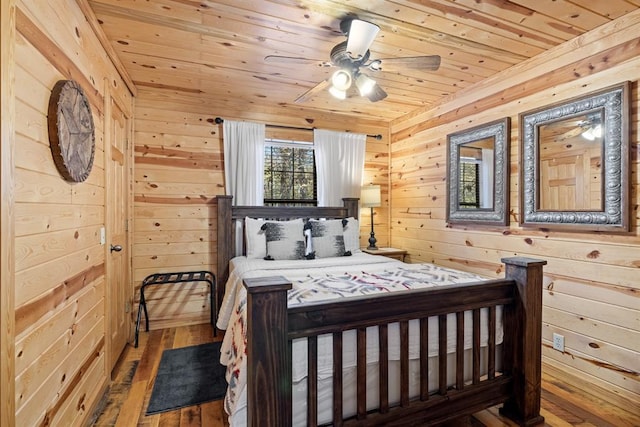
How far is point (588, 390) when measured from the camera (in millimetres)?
2121

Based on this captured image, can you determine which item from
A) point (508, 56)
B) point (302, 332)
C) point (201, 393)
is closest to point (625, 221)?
point (508, 56)

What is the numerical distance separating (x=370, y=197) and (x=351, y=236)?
2.14 feet

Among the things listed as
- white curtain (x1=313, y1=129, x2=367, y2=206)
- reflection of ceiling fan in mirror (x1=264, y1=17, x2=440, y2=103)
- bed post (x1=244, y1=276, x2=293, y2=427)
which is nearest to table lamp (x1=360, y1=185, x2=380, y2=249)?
white curtain (x1=313, y1=129, x2=367, y2=206)

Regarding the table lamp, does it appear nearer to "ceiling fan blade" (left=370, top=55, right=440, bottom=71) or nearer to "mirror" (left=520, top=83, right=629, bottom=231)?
"mirror" (left=520, top=83, right=629, bottom=231)

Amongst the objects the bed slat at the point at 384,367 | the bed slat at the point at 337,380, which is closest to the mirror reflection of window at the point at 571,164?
the bed slat at the point at 384,367

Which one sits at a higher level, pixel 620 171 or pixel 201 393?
pixel 620 171

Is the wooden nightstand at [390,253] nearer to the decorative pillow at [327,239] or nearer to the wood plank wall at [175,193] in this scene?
the decorative pillow at [327,239]

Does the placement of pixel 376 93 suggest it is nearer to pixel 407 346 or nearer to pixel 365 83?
pixel 365 83

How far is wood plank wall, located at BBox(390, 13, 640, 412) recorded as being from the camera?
1947mm

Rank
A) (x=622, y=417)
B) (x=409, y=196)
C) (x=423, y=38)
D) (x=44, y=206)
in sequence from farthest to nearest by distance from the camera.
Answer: (x=409, y=196) → (x=423, y=38) → (x=622, y=417) → (x=44, y=206)

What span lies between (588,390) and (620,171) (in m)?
1.45

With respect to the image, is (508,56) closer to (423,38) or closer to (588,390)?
(423,38)

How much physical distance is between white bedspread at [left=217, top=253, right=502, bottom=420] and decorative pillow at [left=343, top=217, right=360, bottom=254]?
0.52 m

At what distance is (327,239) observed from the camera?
324 centimetres
